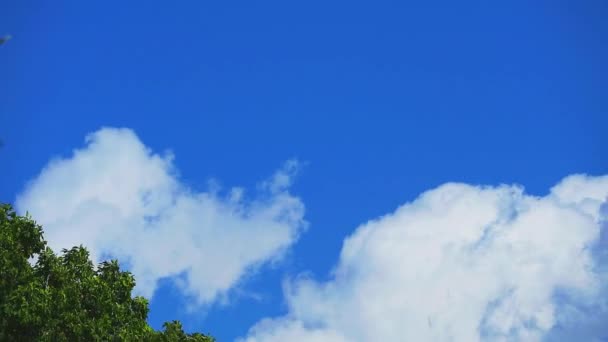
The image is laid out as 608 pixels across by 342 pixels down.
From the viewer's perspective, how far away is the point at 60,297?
32312 millimetres

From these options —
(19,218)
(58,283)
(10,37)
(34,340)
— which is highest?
(19,218)

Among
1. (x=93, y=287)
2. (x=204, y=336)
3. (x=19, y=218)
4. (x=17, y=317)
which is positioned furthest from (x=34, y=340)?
(x=204, y=336)

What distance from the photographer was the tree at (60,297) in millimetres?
31375

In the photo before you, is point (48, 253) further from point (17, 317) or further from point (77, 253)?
point (17, 317)

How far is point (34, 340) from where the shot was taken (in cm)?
3150

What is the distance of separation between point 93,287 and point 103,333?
2364 mm

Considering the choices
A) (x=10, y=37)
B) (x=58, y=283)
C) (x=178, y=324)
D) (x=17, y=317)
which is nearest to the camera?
(x=10, y=37)

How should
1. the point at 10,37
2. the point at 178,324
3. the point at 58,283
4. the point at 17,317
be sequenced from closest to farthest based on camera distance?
the point at 10,37 < the point at 17,317 < the point at 58,283 < the point at 178,324

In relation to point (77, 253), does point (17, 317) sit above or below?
below

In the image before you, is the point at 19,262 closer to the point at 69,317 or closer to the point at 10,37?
the point at 69,317

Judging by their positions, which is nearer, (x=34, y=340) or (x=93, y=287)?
(x=34, y=340)

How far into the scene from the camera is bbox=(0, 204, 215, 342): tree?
31375mm

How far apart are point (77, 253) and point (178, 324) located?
648cm

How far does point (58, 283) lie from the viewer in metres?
33.8
